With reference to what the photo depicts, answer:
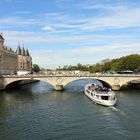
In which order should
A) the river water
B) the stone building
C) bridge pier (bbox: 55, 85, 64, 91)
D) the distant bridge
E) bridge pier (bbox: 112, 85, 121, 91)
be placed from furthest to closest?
1. the stone building
2. the distant bridge
3. bridge pier (bbox: 55, 85, 64, 91)
4. bridge pier (bbox: 112, 85, 121, 91)
5. the river water

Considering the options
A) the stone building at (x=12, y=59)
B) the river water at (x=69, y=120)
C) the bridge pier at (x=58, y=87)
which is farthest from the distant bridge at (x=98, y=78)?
the stone building at (x=12, y=59)

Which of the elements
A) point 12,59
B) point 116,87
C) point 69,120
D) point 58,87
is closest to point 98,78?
point 116,87

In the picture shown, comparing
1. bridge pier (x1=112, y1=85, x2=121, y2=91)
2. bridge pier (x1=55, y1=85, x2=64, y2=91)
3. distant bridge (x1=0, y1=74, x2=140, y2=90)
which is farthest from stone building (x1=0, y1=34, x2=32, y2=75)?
bridge pier (x1=112, y1=85, x2=121, y2=91)

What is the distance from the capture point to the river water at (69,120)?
33812mm

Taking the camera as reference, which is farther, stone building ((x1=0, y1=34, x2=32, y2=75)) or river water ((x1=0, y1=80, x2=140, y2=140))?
stone building ((x1=0, y1=34, x2=32, y2=75))

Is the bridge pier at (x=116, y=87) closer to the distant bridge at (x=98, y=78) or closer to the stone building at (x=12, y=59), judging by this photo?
the distant bridge at (x=98, y=78)

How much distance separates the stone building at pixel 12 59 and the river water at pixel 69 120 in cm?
4888

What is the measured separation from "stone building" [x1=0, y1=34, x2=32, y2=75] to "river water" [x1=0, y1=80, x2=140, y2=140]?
4888cm

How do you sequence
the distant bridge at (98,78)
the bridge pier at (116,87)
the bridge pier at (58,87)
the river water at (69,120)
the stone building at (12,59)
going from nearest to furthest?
the river water at (69,120), the bridge pier at (116,87), the bridge pier at (58,87), the distant bridge at (98,78), the stone building at (12,59)

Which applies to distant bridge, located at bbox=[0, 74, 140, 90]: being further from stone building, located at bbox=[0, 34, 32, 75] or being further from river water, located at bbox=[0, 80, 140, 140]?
stone building, located at bbox=[0, 34, 32, 75]

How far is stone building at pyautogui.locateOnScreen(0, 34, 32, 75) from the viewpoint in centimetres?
10392

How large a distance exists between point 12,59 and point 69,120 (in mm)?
84128

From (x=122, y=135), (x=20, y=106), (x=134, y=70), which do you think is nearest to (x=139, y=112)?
(x=122, y=135)

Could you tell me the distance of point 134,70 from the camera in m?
115
